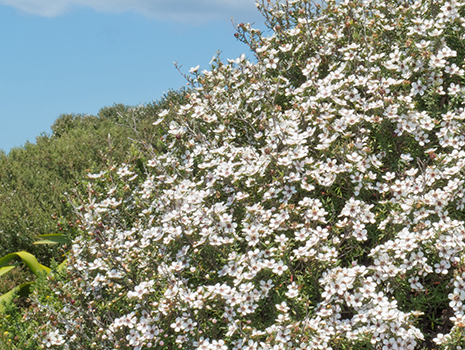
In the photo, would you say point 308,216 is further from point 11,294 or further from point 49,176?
point 49,176

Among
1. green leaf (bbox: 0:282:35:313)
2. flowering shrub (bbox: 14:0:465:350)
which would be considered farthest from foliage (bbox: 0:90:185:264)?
flowering shrub (bbox: 14:0:465:350)

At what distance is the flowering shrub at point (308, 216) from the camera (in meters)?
3.42

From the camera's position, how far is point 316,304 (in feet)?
12.3

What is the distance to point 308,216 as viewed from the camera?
3.71m

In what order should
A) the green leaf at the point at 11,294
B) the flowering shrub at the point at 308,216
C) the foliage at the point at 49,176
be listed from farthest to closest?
the foliage at the point at 49,176, the green leaf at the point at 11,294, the flowering shrub at the point at 308,216

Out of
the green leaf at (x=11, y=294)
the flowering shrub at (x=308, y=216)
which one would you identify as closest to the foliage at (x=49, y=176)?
the green leaf at (x=11, y=294)

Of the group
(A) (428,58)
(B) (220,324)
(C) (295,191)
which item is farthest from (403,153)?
(B) (220,324)

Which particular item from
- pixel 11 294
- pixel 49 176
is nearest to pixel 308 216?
pixel 11 294

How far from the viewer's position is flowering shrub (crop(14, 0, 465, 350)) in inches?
135

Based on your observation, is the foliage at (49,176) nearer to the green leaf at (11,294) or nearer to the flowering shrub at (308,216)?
the green leaf at (11,294)

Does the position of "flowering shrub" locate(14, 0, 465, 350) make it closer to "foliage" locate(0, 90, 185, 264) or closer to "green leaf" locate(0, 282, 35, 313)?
"green leaf" locate(0, 282, 35, 313)

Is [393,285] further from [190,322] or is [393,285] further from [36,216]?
[36,216]

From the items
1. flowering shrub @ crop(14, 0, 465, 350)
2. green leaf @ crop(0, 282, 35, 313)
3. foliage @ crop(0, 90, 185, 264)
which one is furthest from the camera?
foliage @ crop(0, 90, 185, 264)

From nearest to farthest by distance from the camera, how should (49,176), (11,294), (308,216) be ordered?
(308,216) → (11,294) → (49,176)
